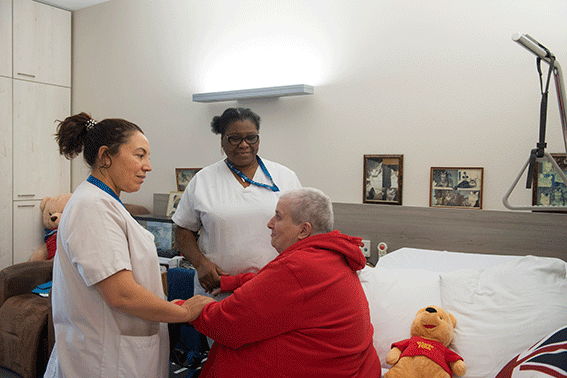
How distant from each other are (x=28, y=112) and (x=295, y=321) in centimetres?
376

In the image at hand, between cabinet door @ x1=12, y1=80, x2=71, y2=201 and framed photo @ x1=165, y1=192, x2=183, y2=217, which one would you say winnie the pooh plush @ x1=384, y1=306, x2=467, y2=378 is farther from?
cabinet door @ x1=12, y1=80, x2=71, y2=201

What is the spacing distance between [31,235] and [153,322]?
3303mm

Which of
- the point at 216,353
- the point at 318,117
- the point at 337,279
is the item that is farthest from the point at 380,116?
the point at 216,353

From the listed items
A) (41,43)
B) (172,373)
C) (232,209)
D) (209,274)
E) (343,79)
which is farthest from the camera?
(41,43)

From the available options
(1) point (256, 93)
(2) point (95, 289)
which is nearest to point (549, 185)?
(1) point (256, 93)

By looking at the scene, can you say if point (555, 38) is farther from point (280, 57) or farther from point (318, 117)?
point (280, 57)

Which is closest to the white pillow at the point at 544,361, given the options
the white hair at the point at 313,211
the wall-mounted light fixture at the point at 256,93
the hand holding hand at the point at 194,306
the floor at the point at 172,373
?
the white hair at the point at 313,211

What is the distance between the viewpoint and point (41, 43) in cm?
418

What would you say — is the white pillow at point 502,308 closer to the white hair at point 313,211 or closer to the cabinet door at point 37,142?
the white hair at point 313,211

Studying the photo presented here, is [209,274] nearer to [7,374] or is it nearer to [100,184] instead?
[100,184]

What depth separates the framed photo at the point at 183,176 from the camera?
147 inches

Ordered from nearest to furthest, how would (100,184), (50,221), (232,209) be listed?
(100,184)
(232,209)
(50,221)

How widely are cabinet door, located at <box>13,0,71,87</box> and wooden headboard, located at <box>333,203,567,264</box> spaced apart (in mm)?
3058

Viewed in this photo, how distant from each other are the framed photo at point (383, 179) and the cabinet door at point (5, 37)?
125 inches
